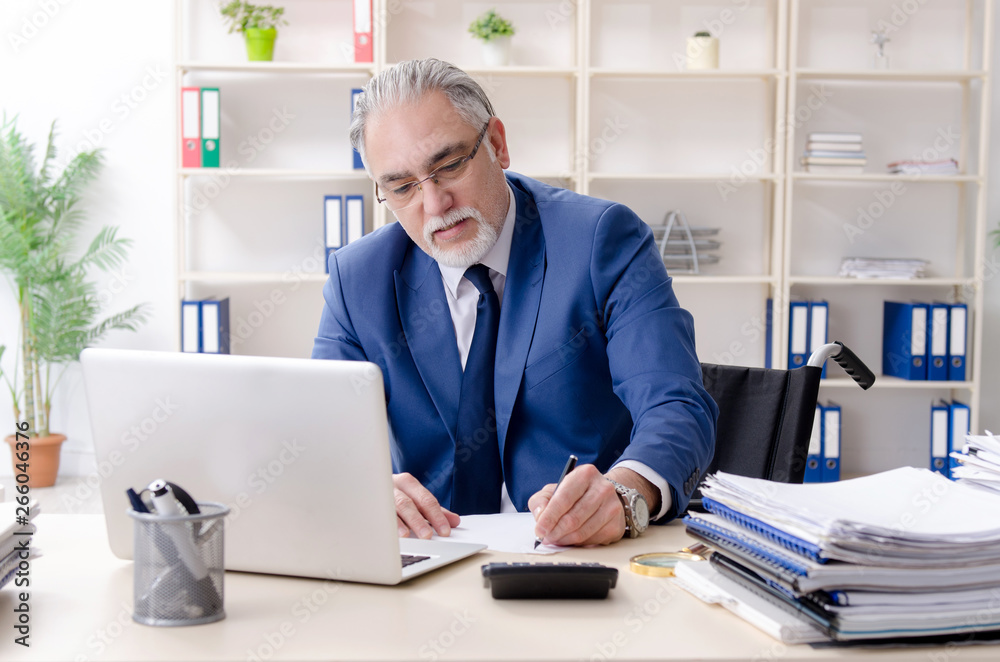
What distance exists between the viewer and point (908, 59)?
3885mm

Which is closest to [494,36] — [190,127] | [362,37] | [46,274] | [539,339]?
[362,37]

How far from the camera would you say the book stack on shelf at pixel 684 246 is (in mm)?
3775

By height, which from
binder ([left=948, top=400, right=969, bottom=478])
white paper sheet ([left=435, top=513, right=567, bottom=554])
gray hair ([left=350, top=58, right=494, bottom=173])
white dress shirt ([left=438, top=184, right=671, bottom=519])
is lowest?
binder ([left=948, top=400, right=969, bottom=478])

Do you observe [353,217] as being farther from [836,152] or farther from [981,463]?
[981,463]

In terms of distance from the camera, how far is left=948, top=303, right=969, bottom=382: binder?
367 cm

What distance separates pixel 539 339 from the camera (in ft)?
4.97

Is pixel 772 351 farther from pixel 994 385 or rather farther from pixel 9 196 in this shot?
pixel 9 196

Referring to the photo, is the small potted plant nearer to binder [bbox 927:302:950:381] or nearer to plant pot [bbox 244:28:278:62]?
binder [bbox 927:302:950:381]

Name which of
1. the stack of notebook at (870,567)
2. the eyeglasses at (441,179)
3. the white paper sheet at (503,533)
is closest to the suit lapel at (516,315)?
the eyeglasses at (441,179)

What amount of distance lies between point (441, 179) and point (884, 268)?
9.32 ft

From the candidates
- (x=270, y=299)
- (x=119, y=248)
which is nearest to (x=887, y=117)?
(x=270, y=299)

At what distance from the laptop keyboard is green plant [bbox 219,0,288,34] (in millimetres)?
3153

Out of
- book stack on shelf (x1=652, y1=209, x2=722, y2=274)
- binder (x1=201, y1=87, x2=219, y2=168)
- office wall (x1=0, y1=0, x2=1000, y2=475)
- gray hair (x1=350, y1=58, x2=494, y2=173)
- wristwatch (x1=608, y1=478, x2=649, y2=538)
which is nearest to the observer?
wristwatch (x1=608, y1=478, x2=649, y2=538)

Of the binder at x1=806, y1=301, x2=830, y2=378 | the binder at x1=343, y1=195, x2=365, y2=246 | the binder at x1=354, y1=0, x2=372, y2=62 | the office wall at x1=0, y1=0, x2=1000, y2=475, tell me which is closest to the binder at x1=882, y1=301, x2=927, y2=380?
the binder at x1=806, y1=301, x2=830, y2=378
